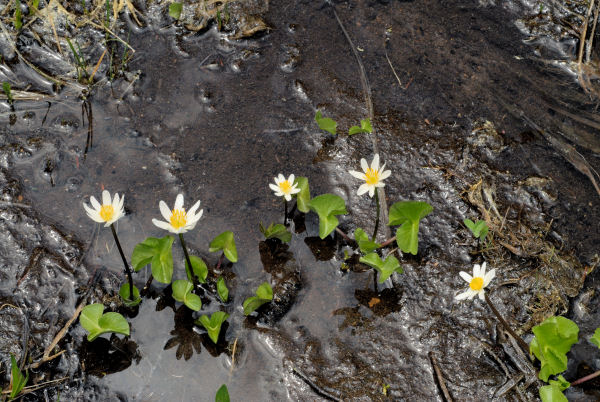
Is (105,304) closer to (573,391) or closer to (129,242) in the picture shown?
(129,242)

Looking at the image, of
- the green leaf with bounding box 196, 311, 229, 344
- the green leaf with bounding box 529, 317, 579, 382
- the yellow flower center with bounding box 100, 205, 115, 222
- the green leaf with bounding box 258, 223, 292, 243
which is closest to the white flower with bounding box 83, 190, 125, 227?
the yellow flower center with bounding box 100, 205, 115, 222

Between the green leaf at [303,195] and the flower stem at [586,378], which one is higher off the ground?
the green leaf at [303,195]

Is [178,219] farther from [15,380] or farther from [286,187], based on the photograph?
[15,380]

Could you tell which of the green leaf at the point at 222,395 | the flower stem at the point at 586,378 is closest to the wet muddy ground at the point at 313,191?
the flower stem at the point at 586,378

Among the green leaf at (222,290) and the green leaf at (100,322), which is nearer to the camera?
the green leaf at (100,322)

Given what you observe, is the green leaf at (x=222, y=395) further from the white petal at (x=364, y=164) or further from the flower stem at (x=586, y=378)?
the flower stem at (x=586, y=378)
